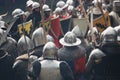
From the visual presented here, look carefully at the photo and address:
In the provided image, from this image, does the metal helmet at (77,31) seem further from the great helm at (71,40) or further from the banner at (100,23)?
the great helm at (71,40)

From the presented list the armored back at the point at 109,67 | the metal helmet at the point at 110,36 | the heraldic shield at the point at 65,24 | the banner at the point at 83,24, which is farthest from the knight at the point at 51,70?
the heraldic shield at the point at 65,24

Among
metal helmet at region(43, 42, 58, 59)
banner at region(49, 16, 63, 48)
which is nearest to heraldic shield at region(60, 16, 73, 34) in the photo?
banner at region(49, 16, 63, 48)

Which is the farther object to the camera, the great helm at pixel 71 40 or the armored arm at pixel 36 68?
the great helm at pixel 71 40

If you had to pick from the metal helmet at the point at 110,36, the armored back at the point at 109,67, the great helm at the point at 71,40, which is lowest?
the armored back at the point at 109,67

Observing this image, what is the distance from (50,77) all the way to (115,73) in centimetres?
140

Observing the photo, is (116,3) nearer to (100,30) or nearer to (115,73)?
(100,30)

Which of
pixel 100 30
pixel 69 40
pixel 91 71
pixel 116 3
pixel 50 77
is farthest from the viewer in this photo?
pixel 116 3

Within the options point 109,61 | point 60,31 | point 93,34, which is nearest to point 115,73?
point 109,61

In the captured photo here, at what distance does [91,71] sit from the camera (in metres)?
11.5

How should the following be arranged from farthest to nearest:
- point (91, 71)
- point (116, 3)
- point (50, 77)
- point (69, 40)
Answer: point (116, 3), point (69, 40), point (91, 71), point (50, 77)

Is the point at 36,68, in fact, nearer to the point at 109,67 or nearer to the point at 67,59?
the point at 67,59

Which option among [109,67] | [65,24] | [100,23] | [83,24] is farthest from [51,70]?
[65,24]

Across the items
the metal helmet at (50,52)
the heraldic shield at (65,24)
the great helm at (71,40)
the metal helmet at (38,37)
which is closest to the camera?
the metal helmet at (50,52)

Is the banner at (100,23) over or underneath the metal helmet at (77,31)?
over
